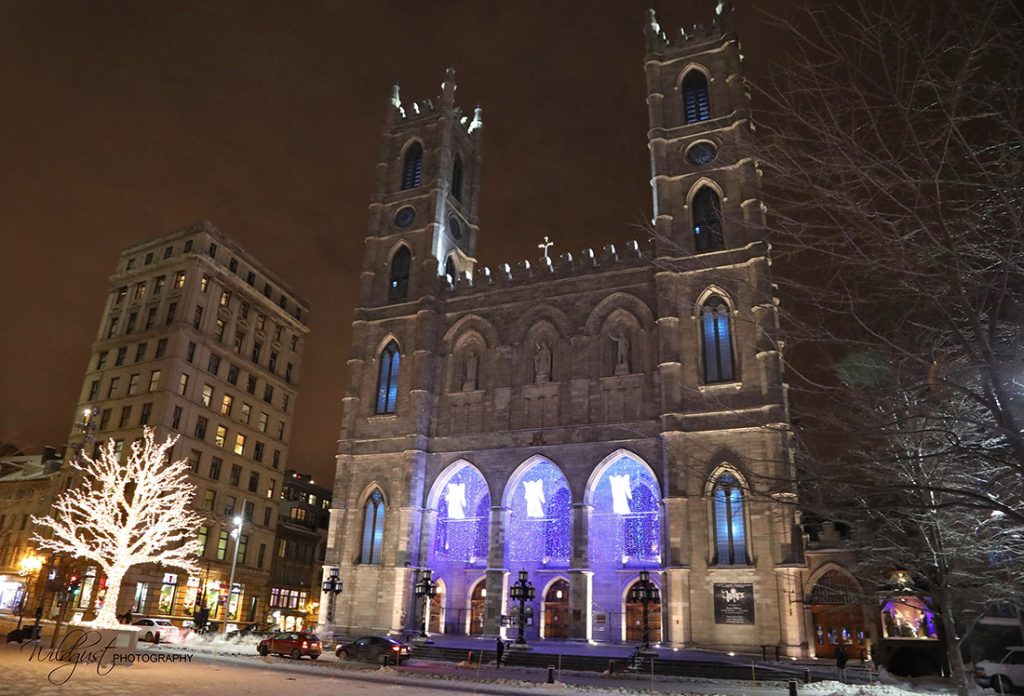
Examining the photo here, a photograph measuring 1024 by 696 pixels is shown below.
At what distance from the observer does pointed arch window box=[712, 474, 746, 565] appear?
29344 millimetres

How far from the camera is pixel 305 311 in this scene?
6100 centimetres

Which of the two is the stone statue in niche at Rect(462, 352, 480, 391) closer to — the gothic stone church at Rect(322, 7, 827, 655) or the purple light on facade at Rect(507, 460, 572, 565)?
the gothic stone church at Rect(322, 7, 827, 655)

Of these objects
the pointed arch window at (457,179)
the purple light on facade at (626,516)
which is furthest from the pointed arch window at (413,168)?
the purple light on facade at (626,516)

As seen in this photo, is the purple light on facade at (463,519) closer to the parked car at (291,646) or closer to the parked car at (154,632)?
the parked car at (291,646)

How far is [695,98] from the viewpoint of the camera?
126ft

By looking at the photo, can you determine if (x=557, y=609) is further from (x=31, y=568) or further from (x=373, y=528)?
(x=31, y=568)

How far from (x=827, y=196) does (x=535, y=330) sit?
30.5 m

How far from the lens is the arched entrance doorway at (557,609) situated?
32938mm

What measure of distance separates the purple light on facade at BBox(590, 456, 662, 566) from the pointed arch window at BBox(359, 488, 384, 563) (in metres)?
11.0

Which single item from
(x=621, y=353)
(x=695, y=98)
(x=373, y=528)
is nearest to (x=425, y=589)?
(x=373, y=528)

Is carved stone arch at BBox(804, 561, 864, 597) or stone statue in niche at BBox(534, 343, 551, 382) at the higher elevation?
stone statue in niche at BBox(534, 343, 551, 382)

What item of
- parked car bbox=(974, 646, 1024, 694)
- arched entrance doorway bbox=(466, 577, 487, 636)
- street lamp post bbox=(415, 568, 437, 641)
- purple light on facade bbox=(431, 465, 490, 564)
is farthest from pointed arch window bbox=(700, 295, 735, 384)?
street lamp post bbox=(415, 568, 437, 641)

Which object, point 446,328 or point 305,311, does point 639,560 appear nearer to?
point 446,328

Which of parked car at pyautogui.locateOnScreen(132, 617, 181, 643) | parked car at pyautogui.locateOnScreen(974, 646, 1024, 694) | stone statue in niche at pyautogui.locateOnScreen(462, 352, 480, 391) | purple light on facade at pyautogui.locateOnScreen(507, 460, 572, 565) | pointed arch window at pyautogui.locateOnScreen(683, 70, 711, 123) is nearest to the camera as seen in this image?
parked car at pyautogui.locateOnScreen(974, 646, 1024, 694)
